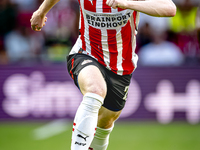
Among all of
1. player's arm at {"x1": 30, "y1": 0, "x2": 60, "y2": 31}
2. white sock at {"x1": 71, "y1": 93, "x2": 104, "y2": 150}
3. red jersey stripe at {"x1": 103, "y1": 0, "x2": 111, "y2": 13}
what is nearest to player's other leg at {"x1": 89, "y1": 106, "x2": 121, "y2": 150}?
white sock at {"x1": 71, "y1": 93, "x2": 104, "y2": 150}

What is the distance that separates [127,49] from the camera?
3.84 m

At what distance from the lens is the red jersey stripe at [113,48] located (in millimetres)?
3676

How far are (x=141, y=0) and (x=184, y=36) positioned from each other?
5.95 m

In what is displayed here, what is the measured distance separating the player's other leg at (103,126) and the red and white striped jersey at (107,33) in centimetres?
43

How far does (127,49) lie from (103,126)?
0.84 m

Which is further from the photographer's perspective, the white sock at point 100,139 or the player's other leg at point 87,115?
the white sock at point 100,139

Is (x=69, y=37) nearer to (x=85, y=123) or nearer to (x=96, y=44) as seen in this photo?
(x=96, y=44)

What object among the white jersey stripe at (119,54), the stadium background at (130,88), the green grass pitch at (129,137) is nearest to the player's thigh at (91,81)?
the white jersey stripe at (119,54)

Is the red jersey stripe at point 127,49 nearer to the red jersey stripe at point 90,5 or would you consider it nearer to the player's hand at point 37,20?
the red jersey stripe at point 90,5

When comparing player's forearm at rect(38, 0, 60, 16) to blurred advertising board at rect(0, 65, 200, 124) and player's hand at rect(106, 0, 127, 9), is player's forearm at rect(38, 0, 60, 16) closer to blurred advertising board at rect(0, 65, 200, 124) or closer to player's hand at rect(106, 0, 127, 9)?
player's hand at rect(106, 0, 127, 9)

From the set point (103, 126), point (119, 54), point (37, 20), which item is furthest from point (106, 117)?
point (37, 20)

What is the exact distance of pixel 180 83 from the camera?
25.9 ft

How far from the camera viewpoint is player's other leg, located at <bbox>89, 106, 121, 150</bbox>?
12.5 ft

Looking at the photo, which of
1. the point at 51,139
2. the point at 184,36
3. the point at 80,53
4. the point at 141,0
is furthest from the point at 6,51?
the point at 141,0
